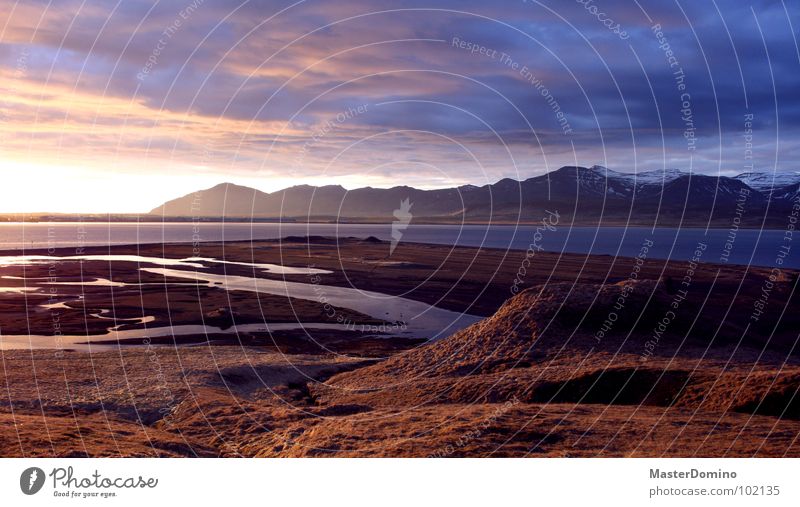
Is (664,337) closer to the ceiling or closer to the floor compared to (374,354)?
closer to the ceiling

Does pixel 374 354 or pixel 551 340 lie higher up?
pixel 551 340

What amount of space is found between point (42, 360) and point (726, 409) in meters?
32.3

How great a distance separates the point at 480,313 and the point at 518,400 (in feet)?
125

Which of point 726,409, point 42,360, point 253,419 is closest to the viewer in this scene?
point 726,409

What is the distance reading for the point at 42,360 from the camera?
32.2 m

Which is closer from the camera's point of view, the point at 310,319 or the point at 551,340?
the point at 551,340

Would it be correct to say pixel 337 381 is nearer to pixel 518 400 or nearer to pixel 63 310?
pixel 518 400

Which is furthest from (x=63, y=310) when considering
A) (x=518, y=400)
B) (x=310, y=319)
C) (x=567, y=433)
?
(x=567, y=433)

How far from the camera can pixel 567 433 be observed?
53.1ft

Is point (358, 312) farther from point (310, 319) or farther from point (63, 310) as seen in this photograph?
point (63, 310)

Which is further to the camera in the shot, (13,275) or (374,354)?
(13,275)
